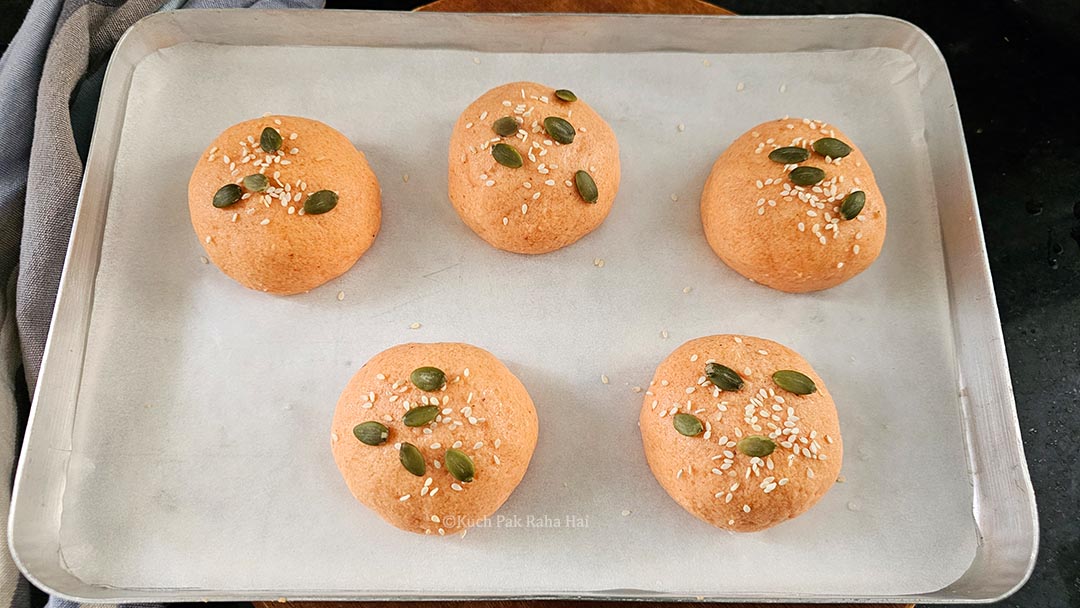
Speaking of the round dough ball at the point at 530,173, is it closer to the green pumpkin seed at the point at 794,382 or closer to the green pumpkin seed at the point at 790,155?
the green pumpkin seed at the point at 790,155

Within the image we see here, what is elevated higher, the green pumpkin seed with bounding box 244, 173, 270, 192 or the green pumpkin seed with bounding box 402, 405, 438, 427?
the green pumpkin seed with bounding box 244, 173, 270, 192

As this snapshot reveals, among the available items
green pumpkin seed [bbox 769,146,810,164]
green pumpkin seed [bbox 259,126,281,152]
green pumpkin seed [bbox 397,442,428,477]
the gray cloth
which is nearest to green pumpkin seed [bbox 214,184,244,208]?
green pumpkin seed [bbox 259,126,281,152]

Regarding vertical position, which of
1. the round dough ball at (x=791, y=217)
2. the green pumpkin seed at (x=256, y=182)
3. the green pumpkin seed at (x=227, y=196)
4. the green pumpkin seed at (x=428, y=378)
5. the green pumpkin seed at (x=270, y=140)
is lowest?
the green pumpkin seed at (x=428, y=378)

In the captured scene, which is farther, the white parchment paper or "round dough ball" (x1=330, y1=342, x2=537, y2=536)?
the white parchment paper

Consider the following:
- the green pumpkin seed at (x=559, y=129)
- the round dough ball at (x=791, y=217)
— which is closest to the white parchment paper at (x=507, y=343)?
the round dough ball at (x=791, y=217)

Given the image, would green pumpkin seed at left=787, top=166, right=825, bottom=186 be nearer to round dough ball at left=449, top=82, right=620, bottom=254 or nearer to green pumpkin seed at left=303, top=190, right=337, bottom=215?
round dough ball at left=449, top=82, right=620, bottom=254

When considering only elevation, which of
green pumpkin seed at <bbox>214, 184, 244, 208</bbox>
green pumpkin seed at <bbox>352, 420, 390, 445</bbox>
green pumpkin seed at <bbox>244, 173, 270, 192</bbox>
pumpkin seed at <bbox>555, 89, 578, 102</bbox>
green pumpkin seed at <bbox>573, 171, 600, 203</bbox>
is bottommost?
green pumpkin seed at <bbox>352, 420, 390, 445</bbox>
